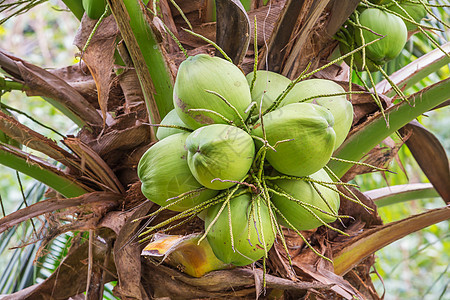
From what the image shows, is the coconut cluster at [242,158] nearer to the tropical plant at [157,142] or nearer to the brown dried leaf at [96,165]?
the tropical plant at [157,142]

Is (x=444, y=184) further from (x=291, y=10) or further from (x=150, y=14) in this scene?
(x=150, y=14)

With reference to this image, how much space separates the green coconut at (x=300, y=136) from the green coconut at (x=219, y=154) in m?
0.04

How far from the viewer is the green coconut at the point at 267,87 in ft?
2.75

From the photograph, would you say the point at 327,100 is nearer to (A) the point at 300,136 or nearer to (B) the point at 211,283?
(A) the point at 300,136

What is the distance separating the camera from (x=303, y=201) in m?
0.78

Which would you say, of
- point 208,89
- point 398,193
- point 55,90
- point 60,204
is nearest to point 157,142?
point 208,89

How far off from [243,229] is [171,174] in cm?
16

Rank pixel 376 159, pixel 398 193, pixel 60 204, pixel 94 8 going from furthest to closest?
pixel 398 193 < pixel 376 159 < pixel 60 204 < pixel 94 8

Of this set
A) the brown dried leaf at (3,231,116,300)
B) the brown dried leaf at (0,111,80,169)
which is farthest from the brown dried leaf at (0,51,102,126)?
the brown dried leaf at (3,231,116,300)

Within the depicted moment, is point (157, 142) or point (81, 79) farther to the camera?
point (81, 79)

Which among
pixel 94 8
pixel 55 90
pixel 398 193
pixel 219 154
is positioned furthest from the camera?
pixel 398 193

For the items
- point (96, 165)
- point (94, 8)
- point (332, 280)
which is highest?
point (94, 8)

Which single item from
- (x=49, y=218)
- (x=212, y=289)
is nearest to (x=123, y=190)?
(x=49, y=218)

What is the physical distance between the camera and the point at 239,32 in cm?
90
